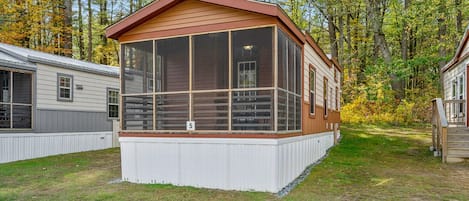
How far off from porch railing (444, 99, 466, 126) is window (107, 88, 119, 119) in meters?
12.9

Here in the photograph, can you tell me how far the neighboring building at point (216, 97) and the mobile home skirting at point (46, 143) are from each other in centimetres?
500

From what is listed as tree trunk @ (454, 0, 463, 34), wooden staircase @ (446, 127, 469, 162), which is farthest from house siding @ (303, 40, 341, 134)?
tree trunk @ (454, 0, 463, 34)

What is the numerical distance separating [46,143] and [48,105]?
4.30ft

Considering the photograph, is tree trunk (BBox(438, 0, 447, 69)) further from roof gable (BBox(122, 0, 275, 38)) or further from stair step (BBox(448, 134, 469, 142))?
roof gable (BBox(122, 0, 275, 38))

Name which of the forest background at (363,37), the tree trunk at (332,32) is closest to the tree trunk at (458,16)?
the forest background at (363,37)

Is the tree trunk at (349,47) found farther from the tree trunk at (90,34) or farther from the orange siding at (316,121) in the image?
the tree trunk at (90,34)

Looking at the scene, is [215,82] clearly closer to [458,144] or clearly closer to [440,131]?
[440,131]

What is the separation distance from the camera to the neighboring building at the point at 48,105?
11.1 metres

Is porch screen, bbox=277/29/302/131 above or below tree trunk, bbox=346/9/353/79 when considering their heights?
below

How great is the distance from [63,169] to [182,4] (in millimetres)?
5502

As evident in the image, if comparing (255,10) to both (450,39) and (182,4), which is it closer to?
(182,4)

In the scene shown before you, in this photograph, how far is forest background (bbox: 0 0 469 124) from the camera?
1958 centimetres

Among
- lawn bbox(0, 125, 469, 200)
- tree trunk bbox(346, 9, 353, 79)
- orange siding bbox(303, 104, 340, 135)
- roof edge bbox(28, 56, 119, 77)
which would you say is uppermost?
tree trunk bbox(346, 9, 353, 79)

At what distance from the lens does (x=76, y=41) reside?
92.0 ft
